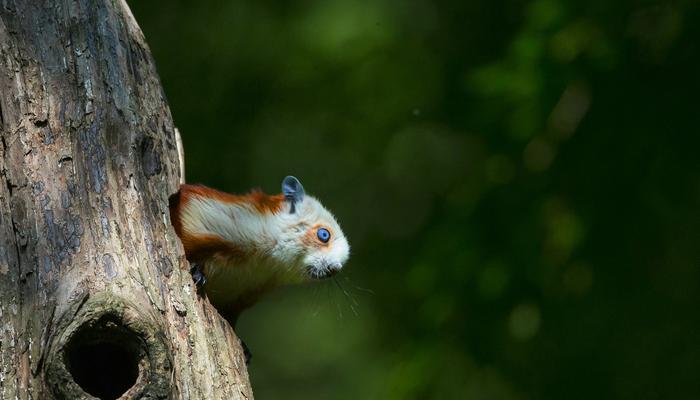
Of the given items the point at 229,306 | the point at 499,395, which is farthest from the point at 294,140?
the point at 229,306

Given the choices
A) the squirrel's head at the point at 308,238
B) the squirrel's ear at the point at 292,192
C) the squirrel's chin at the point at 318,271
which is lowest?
the squirrel's chin at the point at 318,271

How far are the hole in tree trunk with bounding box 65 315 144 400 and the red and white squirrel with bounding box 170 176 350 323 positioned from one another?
479 mm

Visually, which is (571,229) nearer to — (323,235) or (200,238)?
(323,235)

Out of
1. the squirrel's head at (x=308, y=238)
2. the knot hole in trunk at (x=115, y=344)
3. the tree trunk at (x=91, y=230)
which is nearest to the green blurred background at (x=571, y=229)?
the squirrel's head at (x=308, y=238)

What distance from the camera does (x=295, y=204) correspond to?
491cm

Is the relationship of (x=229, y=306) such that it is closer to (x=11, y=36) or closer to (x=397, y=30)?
(x=11, y=36)

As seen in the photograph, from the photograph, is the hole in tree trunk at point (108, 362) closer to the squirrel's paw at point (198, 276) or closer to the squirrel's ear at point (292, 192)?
the squirrel's paw at point (198, 276)

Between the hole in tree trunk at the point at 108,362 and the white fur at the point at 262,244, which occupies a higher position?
the white fur at the point at 262,244

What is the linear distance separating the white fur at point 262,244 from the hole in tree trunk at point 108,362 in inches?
25.5

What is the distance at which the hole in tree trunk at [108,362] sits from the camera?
3551mm

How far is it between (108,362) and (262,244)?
101 centimetres

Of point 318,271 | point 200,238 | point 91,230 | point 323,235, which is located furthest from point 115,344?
point 323,235

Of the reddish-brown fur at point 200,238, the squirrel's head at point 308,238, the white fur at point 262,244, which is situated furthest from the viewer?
the squirrel's head at point 308,238

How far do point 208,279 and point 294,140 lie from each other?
5.05 meters
